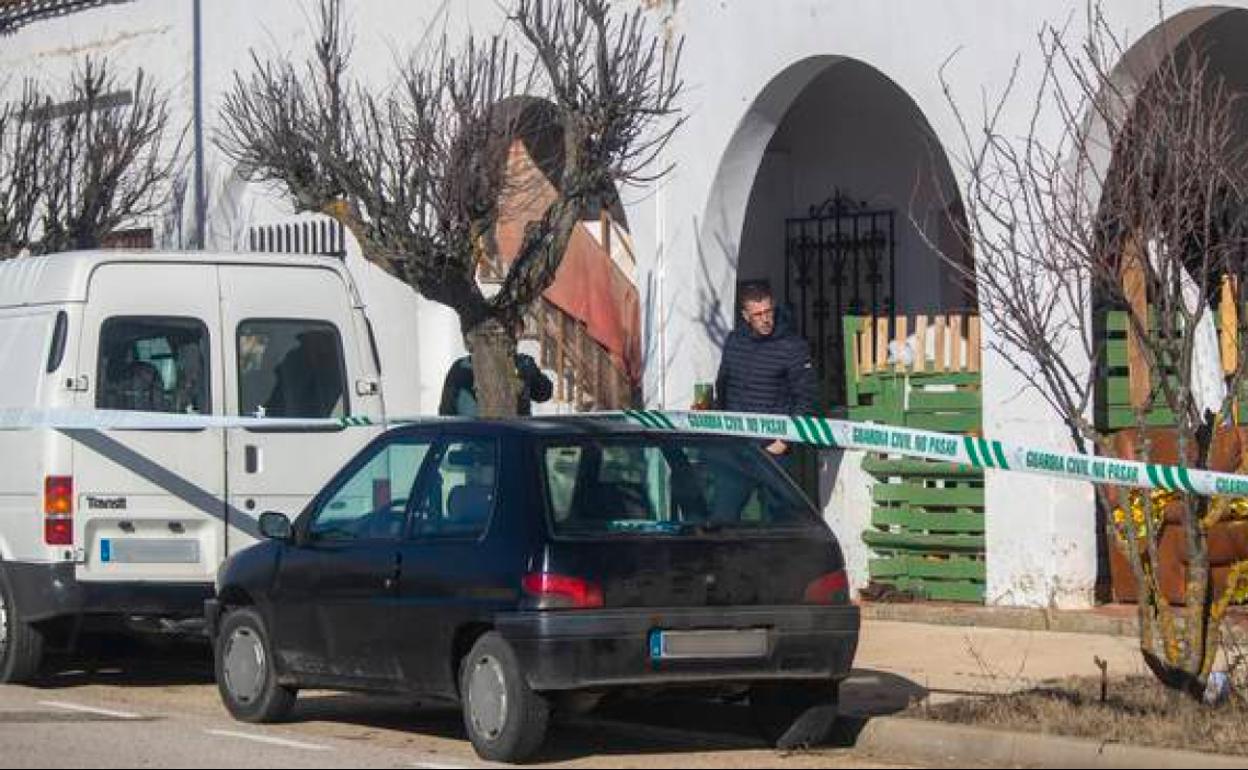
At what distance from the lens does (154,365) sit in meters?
14.5

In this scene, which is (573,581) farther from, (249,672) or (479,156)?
(479,156)

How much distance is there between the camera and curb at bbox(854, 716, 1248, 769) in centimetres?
→ 1026

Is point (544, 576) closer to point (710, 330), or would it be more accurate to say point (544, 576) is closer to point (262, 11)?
point (710, 330)

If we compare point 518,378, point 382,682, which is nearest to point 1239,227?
point 382,682

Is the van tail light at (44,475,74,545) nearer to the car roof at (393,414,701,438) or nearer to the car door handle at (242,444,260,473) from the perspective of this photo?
the car door handle at (242,444,260,473)

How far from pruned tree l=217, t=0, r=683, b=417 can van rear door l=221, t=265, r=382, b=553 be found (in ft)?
4.40

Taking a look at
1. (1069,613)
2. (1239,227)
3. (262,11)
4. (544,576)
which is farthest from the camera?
(262,11)

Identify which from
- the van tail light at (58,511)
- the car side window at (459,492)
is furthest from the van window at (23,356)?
the car side window at (459,492)

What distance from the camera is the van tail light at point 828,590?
439 inches

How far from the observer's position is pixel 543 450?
1112cm

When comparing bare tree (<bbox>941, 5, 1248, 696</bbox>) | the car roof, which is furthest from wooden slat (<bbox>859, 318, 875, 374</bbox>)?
the car roof

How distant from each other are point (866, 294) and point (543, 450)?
905 centimetres

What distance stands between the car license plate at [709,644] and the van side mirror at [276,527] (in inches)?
94.8

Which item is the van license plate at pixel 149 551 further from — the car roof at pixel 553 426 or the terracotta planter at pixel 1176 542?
the terracotta planter at pixel 1176 542
